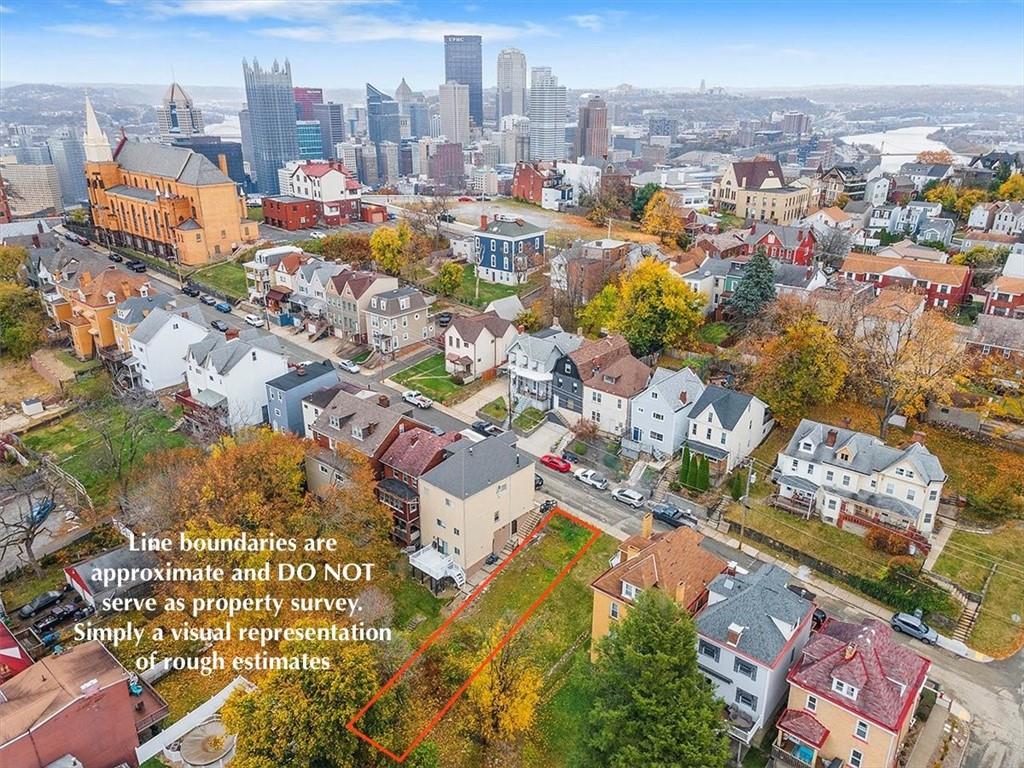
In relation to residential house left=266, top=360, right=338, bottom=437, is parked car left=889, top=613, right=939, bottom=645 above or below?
below

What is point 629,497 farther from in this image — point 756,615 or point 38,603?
point 38,603

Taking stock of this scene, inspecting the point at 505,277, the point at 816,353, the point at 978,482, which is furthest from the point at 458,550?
the point at 505,277

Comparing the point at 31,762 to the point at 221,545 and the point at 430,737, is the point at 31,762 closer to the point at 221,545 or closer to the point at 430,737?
the point at 221,545

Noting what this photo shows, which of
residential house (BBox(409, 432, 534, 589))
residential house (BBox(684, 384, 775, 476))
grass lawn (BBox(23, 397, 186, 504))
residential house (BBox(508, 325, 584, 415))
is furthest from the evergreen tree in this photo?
grass lawn (BBox(23, 397, 186, 504))

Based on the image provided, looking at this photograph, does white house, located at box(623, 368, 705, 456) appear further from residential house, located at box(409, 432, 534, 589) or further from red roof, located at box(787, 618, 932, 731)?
red roof, located at box(787, 618, 932, 731)

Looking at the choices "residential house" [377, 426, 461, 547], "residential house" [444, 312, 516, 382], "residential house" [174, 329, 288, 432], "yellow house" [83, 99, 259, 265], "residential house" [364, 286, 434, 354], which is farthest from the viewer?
"yellow house" [83, 99, 259, 265]

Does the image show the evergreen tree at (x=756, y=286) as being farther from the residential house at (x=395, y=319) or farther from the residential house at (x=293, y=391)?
the residential house at (x=293, y=391)

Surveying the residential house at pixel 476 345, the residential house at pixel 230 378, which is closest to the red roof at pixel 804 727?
the residential house at pixel 476 345

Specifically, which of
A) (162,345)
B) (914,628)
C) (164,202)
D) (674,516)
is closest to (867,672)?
(914,628)
